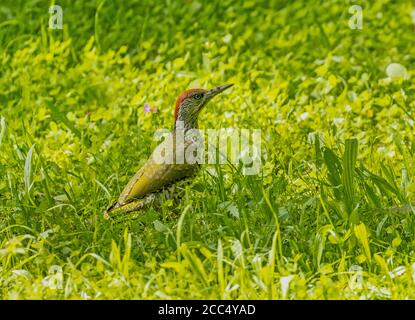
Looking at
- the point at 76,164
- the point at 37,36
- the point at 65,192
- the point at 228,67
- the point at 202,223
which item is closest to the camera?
the point at 202,223

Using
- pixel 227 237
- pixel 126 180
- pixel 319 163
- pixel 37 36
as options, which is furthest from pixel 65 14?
pixel 227 237

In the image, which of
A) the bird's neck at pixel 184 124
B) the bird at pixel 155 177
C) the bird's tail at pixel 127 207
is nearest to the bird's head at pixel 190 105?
the bird's neck at pixel 184 124

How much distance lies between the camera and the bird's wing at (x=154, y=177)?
655 cm

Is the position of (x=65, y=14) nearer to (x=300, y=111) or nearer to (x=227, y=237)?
(x=300, y=111)

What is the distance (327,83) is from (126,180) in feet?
6.72

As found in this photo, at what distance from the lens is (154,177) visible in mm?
6586

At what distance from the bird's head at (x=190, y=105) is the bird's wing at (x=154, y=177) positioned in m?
0.44

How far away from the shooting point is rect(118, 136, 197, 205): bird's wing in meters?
6.55

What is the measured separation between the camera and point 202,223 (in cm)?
630

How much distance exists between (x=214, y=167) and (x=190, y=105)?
1.26ft
